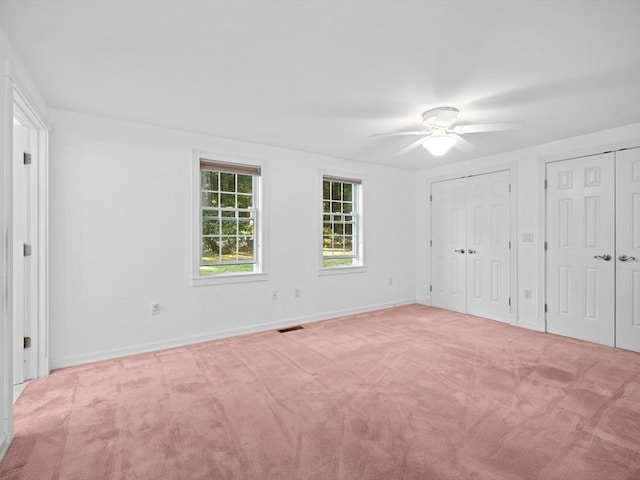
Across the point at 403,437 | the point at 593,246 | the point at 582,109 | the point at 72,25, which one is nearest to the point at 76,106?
the point at 72,25

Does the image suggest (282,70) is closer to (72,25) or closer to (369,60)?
(369,60)

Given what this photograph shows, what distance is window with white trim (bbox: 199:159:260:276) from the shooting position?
403 cm

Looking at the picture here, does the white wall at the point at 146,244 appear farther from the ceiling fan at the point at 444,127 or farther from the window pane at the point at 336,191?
the ceiling fan at the point at 444,127

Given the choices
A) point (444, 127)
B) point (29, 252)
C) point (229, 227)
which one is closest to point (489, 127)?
point (444, 127)

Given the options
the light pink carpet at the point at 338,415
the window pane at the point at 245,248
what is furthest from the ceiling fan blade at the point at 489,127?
the window pane at the point at 245,248

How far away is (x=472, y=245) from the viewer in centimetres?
517

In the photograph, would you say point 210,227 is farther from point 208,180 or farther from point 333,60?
point 333,60

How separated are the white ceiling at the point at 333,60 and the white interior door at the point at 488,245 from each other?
4.77 feet

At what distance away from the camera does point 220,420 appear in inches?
88.0

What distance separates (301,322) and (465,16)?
384 centimetres

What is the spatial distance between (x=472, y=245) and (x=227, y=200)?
3.71 meters

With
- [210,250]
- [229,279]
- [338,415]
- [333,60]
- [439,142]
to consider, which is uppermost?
[333,60]

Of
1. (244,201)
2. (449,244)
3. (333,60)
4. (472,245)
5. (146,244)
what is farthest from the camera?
(449,244)

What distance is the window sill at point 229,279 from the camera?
3854 mm
